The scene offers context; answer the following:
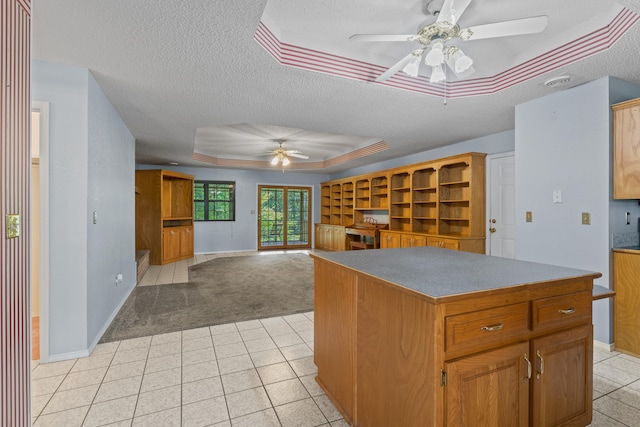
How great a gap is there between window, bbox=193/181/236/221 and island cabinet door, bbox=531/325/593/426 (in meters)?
8.07

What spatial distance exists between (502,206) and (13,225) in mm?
5228

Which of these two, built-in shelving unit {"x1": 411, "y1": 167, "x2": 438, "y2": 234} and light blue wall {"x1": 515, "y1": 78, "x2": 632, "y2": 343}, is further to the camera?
built-in shelving unit {"x1": 411, "y1": 167, "x2": 438, "y2": 234}

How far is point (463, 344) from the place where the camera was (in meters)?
1.19

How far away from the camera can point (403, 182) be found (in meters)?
6.55

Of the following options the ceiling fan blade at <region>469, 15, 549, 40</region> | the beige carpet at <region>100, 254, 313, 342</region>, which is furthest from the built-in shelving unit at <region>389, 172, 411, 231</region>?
the ceiling fan blade at <region>469, 15, 549, 40</region>

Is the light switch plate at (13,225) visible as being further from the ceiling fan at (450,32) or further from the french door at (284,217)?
the french door at (284,217)

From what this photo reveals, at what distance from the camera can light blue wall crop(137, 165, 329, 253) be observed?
8266 millimetres

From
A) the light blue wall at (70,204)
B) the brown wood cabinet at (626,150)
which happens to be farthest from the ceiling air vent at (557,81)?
the light blue wall at (70,204)

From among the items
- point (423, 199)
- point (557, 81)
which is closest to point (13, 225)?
point (557, 81)

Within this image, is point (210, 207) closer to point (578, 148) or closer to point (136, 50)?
point (136, 50)

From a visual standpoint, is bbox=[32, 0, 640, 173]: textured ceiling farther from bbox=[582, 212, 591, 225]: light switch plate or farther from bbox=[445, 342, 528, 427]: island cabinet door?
bbox=[445, 342, 528, 427]: island cabinet door

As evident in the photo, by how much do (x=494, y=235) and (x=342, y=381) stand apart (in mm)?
3971

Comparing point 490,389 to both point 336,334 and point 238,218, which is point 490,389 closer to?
point 336,334

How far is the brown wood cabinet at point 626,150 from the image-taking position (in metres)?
2.50
